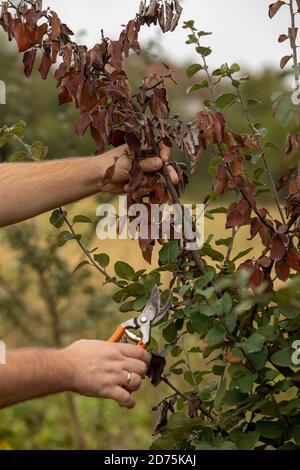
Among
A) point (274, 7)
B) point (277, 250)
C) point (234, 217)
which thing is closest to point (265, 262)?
point (277, 250)

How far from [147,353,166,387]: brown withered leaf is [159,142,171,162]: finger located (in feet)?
1.52

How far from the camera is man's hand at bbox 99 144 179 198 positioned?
2041 mm

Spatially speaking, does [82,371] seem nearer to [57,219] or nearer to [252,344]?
[252,344]

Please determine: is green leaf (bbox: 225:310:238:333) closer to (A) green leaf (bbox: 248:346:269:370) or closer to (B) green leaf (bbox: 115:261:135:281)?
(A) green leaf (bbox: 248:346:269:370)

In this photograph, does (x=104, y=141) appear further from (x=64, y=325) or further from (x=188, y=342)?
(x=188, y=342)

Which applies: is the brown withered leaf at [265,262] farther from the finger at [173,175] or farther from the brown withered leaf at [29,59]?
the brown withered leaf at [29,59]

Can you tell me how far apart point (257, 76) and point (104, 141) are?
902cm

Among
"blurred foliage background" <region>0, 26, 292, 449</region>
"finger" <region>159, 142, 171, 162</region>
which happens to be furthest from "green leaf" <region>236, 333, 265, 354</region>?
"blurred foliage background" <region>0, 26, 292, 449</region>

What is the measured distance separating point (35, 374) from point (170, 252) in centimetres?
47

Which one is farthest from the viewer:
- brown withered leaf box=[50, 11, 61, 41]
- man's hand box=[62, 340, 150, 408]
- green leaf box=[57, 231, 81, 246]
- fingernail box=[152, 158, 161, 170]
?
green leaf box=[57, 231, 81, 246]

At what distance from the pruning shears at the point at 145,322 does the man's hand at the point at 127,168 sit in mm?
272

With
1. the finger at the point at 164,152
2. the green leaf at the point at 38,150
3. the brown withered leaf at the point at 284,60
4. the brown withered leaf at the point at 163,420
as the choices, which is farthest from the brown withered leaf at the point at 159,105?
the brown withered leaf at the point at 163,420

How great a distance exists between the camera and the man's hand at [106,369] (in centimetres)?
179
